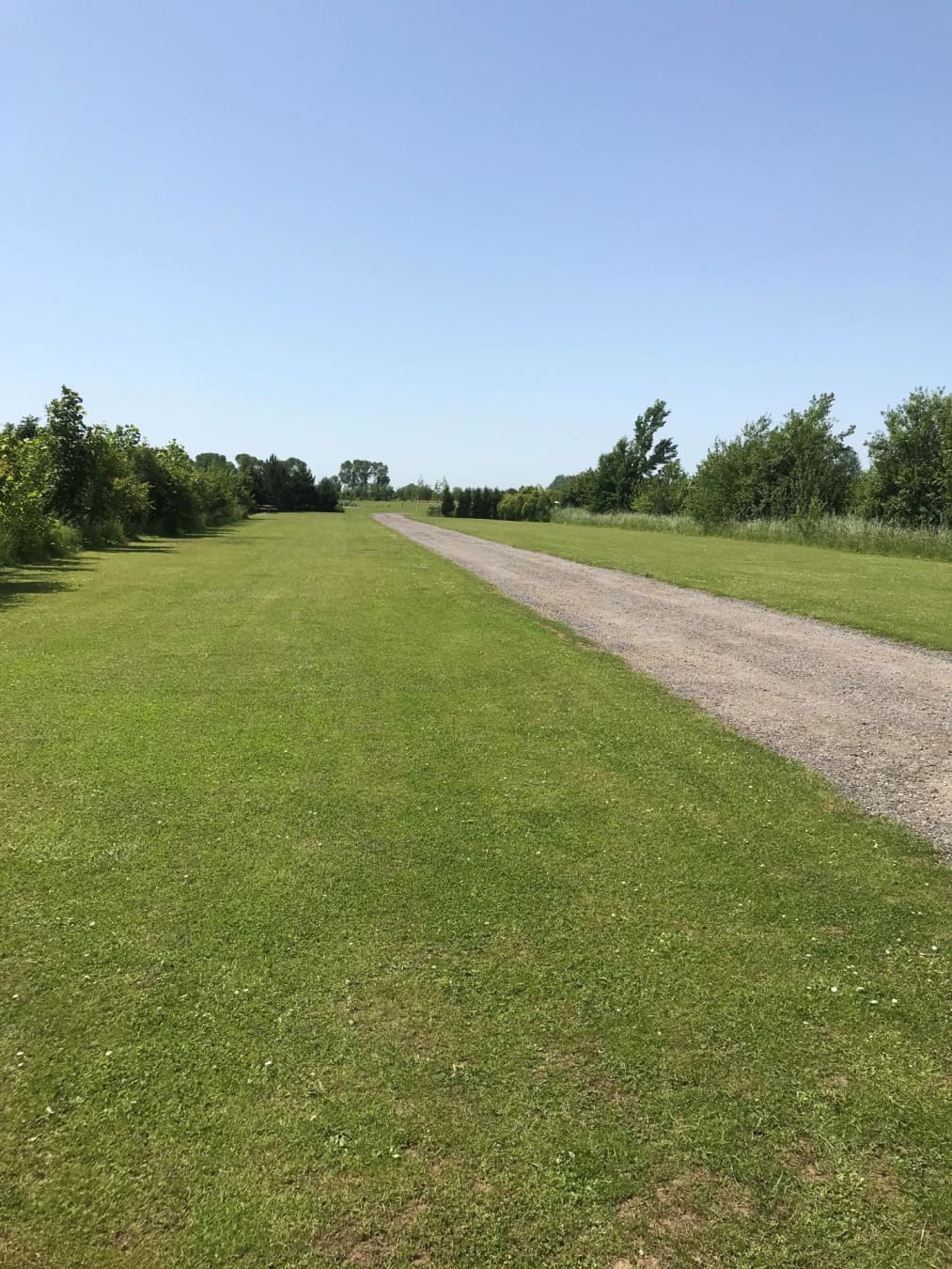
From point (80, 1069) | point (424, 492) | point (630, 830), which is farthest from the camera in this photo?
point (424, 492)

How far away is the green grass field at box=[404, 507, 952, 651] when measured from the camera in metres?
12.6

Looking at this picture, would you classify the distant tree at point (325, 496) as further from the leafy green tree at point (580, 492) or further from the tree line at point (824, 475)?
the tree line at point (824, 475)

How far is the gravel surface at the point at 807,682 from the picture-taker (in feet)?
18.1

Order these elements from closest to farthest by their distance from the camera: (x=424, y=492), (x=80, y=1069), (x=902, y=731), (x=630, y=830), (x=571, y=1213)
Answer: (x=571, y=1213), (x=80, y=1069), (x=630, y=830), (x=902, y=731), (x=424, y=492)

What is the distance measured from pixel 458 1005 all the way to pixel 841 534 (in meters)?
36.6

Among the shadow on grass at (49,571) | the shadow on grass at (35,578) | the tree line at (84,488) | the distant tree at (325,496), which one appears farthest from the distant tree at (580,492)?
the shadow on grass at (35,578)

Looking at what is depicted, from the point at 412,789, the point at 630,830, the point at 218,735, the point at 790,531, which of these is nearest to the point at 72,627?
the point at 218,735

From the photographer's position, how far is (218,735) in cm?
613

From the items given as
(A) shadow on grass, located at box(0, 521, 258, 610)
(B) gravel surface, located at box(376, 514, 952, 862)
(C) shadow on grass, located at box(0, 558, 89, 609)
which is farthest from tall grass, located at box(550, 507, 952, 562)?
(C) shadow on grass, located at box(0, 558, 89, 609)

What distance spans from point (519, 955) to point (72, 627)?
960cm

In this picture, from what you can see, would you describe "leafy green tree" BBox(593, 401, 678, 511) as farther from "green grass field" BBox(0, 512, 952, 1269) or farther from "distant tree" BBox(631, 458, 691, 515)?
"green grass field" BBox(0, 512, 952, 1269)

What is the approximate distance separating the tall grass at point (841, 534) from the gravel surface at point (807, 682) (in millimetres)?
18783

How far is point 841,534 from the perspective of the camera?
34.5 metres

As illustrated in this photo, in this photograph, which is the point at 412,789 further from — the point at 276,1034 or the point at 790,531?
the point at 790,531
